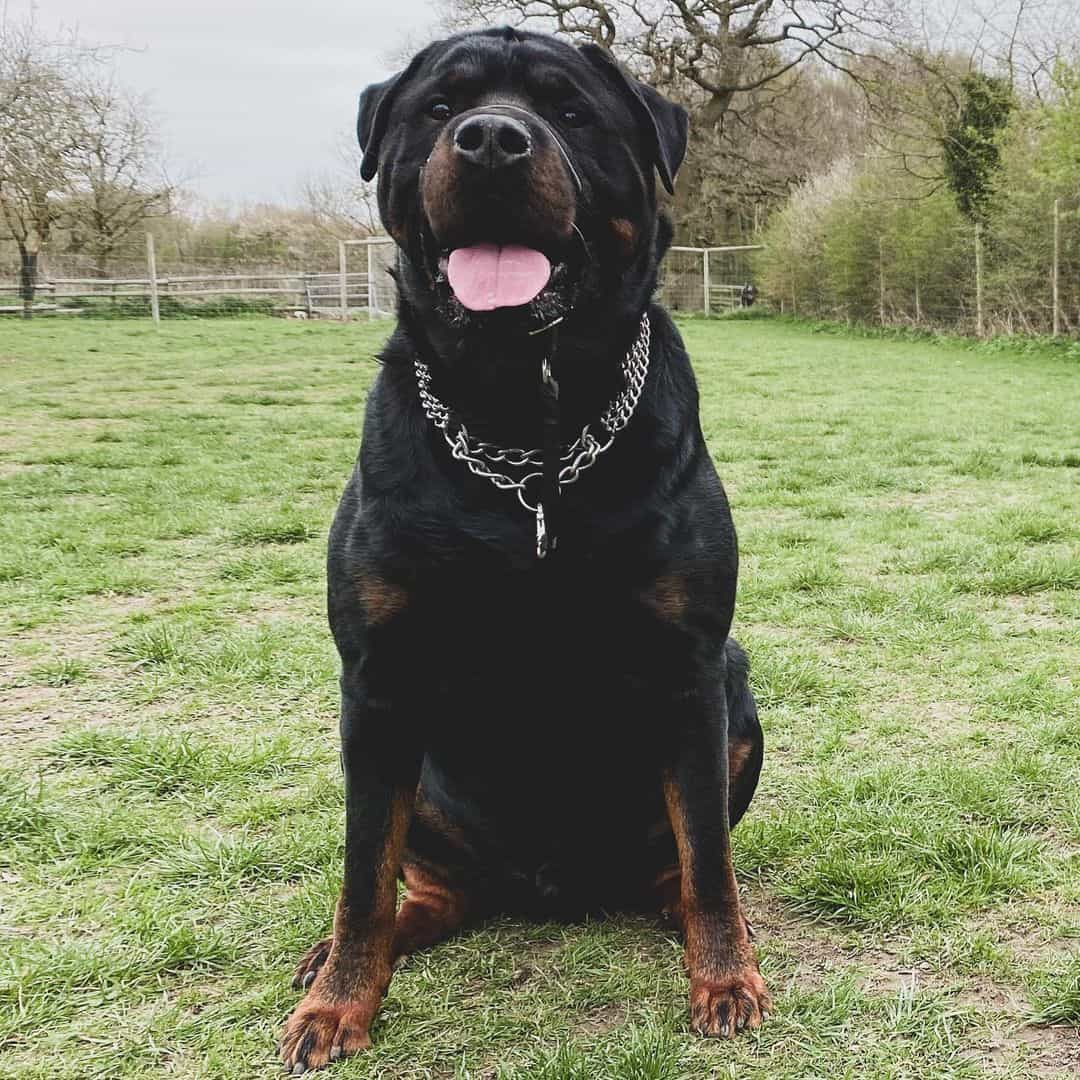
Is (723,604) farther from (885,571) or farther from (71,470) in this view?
(71,470)

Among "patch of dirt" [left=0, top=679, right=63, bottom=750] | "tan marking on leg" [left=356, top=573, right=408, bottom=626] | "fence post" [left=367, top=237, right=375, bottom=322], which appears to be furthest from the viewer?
"fence post" [left=367, top=237, right=375, bottom=322]

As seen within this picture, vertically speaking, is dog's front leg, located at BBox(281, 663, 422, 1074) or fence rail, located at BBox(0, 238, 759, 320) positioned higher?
fence rail, located at BBox(0, 238, 759, 320)

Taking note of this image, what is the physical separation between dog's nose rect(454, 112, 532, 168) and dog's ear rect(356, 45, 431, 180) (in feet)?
1.29

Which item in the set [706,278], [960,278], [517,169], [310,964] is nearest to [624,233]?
[517,169]

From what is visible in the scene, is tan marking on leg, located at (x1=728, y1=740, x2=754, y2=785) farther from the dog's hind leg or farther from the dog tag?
the dog tag

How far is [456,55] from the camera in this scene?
2.00 metres

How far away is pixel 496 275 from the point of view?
1.83 meters

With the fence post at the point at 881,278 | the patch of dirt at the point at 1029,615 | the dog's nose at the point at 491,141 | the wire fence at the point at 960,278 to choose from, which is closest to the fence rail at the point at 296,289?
the wire fence at the point at 960,278

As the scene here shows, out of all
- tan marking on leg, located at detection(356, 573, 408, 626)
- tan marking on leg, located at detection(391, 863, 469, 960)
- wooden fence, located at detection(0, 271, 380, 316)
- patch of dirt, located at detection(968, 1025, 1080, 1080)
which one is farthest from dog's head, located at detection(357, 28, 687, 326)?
wooden fence, located at detection(0, 271, 380, 316)

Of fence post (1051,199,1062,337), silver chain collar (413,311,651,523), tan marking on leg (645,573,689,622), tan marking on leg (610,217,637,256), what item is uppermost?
fence post (1051,199,1062,337)

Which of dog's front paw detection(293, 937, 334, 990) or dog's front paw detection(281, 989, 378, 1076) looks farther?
dog's front paw detection(293, 937, 334, 990)

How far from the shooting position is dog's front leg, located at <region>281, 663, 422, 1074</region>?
1.85m

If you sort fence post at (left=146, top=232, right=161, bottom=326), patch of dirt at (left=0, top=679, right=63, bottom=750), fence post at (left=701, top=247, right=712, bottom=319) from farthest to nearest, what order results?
fence post at (left=701, top=247, right=712, bottom=319) → fence post at (left=146, top=232, right=161, bottom=326) → patch of dirt at (left=0, top=679, right=63, bottom=750)

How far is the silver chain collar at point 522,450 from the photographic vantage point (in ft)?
6.21
